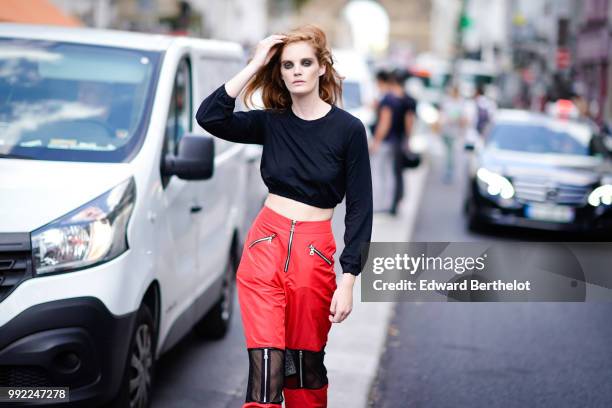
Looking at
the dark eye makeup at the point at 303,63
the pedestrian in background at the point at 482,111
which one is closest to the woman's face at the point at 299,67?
the dark eye makeup at the point at 303,63

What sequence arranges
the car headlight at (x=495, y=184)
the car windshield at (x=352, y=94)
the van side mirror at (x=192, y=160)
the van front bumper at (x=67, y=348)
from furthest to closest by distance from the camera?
the car windshield at (x=352, y=94) < the car headlight at (x=495, y=184) < the van side mirror at (x=192, y=160) < the van front bumper at (x=67, y=348)

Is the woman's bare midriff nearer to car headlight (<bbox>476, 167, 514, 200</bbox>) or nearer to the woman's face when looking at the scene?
the woman's face

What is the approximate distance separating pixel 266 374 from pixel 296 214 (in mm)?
622

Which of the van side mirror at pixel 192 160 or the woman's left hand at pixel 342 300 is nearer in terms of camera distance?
the woman's left hand at pixel 342 300

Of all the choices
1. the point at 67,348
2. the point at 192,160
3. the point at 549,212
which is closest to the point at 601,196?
the point at 549,212

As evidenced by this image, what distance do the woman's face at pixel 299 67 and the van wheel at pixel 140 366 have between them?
1341mm

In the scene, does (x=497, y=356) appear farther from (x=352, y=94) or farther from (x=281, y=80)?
(x=352, y=94)

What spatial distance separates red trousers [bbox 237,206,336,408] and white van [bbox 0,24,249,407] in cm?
72

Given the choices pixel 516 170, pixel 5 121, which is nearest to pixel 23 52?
pixel 5 121

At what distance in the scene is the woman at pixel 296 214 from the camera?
3.98 meters

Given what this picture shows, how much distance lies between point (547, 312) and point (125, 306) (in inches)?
195

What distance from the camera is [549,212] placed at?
12.4 metres

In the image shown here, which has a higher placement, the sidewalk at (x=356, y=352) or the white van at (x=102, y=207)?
the white van at (x=102, y=207)

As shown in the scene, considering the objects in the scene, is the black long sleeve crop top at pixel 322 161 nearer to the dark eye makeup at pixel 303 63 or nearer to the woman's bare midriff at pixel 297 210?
the woman's bare midriff at pixel 297 210
